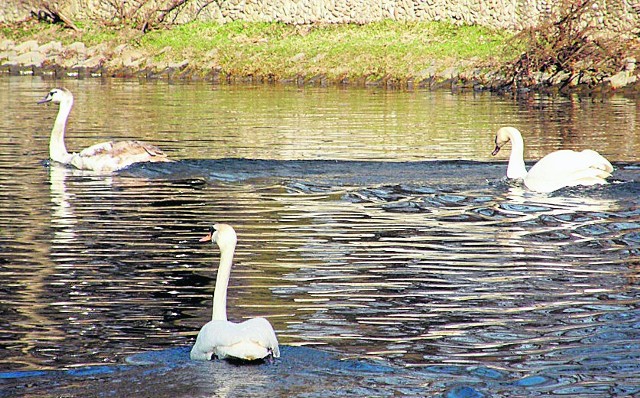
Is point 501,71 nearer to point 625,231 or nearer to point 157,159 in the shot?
point 157,159

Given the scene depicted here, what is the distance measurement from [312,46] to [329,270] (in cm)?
3475

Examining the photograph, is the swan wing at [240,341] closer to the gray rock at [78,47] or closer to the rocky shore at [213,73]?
the rocky shore at [213,73]

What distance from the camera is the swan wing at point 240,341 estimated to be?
7535 mm

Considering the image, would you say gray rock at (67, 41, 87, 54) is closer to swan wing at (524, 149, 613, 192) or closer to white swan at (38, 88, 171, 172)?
white swan at (38, 88, 171, 172)

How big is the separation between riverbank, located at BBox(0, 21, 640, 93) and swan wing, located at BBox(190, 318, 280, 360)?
103 ft

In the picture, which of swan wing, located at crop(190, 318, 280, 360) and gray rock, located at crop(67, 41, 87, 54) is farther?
gray rock, located at crop(67, 41, 87, 54)

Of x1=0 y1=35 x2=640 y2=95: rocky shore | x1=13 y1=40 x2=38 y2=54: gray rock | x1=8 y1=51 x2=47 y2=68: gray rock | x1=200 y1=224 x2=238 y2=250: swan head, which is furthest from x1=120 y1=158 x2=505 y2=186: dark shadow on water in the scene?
x1=13 y1=40 x2=38 y2=54: gray rock

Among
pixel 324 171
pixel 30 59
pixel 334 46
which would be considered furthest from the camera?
pixel 30 59

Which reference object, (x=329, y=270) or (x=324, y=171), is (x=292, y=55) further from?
(x=329, y=270)

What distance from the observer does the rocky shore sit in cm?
3825

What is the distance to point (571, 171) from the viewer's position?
1619cm

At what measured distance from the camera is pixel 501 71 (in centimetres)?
3938

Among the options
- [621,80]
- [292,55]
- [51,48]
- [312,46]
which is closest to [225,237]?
[621,80]

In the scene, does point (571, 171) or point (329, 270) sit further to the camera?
point (571, 171)
